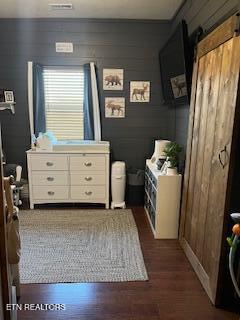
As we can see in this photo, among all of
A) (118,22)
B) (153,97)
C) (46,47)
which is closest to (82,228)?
(153,97)

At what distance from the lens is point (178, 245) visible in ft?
9.04

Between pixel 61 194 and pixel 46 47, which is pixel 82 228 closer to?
pixel 61 194

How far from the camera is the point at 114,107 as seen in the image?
3938mm

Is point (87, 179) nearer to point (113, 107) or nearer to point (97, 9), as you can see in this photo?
point (113, 107)

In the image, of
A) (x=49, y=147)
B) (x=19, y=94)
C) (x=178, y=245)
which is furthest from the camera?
(x=19, y=94)

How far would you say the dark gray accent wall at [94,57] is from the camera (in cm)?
374

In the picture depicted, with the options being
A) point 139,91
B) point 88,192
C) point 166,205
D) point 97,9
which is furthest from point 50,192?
point 97,9

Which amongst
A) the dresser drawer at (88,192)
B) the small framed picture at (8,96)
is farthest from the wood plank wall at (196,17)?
the small framed picture at (8,96)

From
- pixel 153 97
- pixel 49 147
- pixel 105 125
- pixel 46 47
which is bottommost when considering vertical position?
pixel 49 147

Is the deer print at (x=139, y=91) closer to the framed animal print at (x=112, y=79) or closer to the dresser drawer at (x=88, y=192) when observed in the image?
the framed animal print at (x=112, y=79)

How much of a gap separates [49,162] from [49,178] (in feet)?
0.72

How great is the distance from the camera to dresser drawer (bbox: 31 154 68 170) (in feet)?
11.7

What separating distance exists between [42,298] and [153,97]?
2.96 meters

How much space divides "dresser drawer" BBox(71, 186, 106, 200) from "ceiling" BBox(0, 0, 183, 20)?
7.49 ft
